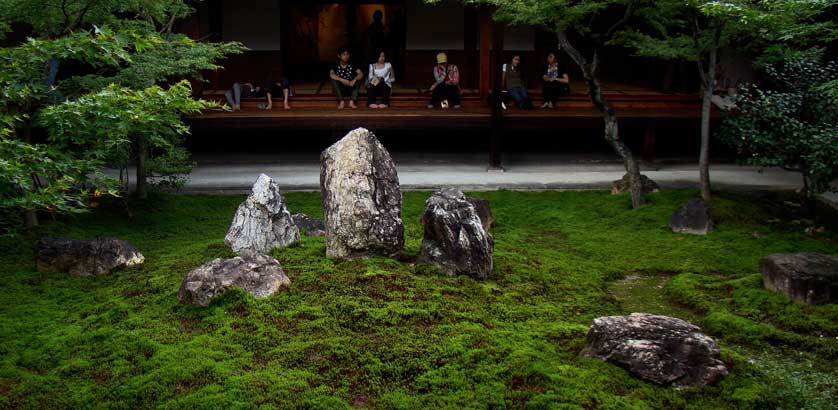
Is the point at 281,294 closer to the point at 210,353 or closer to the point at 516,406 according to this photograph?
the point at 210,353

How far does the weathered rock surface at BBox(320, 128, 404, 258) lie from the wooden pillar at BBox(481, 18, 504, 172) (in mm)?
6863

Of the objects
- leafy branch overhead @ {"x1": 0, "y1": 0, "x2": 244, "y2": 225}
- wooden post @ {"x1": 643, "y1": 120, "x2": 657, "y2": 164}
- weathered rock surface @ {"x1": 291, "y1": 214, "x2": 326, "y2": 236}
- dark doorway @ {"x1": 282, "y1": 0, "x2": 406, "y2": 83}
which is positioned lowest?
weathered rock surface @ {"x1": 291, "y1": 214, "x2": 326, "y2": 236}

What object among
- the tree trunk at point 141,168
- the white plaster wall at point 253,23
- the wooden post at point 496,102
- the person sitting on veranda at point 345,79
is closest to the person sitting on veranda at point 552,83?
the wooden post at point 496,102

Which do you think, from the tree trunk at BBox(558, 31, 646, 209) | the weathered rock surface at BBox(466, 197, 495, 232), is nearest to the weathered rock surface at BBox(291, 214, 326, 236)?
the weathered rock surface at BBox(466, 197, 495, 232)

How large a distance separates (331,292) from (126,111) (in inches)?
117

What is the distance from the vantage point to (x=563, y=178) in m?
16.8

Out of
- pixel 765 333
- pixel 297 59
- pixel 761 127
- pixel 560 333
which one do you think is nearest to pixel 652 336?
pixel 560 333

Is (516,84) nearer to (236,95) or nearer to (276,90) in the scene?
(276,90)

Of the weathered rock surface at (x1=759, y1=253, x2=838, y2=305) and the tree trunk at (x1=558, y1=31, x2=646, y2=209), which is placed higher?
the tree trunk at (x1=558, y1=31, x2=646, y2=209)

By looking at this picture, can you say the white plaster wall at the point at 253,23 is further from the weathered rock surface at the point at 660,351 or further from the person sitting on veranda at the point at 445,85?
the weathered rock surface at the point at 660,351

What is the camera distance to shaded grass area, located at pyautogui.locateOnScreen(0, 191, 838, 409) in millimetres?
7324

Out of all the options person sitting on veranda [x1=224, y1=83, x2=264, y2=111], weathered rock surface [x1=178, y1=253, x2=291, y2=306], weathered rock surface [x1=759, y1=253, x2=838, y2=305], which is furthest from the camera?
person sitting on veranda [x1=224, y1=83, x2=264, y2=111]

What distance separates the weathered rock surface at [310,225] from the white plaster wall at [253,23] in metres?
8.81

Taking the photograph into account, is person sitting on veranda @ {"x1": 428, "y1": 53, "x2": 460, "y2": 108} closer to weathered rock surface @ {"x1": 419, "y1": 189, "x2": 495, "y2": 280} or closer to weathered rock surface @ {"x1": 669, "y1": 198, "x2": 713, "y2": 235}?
weathered rock surface @ {"x1": 669, "y1": 198, "x2": 713, "y2": 235}
